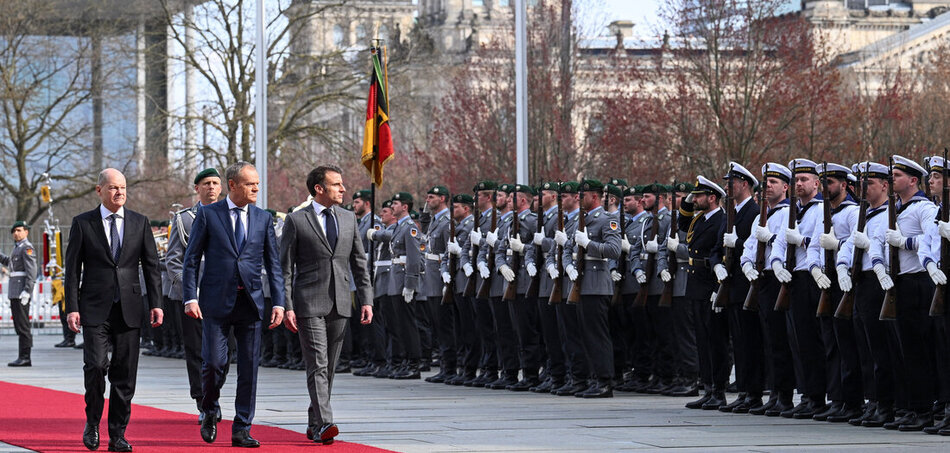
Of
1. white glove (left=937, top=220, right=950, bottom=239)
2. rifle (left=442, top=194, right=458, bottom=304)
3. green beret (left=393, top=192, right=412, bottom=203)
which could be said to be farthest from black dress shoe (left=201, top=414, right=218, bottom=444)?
green beret (left=393, top=192, right=412, bottom=203)

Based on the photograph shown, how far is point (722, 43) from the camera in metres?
34.5

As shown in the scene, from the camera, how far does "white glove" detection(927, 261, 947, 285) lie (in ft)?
39.3

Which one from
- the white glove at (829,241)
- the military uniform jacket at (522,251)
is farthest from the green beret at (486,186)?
the white glove at (829,241)

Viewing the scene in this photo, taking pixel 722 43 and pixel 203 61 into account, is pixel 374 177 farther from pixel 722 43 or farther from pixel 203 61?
pixel 203 61

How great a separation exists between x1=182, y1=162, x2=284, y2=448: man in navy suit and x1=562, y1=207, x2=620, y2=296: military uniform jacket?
15.8 ft

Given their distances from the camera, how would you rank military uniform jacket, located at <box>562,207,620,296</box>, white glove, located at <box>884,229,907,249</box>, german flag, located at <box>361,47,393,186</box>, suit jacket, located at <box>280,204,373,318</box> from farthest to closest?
german flag, located at <box>361,47,393,186</box> → military uniform jacket, located at <box>562,207,620,296</box> → white glove, located at <box>884,229,907,249</box> → suit jacket, located at <box>280,204,373,318</box>

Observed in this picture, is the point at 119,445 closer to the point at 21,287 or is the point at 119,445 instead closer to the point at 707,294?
the point at 707,294

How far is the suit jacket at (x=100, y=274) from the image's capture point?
38.2ft

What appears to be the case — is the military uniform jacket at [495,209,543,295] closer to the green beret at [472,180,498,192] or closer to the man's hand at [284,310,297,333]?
the green beret at [472,180,498,192]

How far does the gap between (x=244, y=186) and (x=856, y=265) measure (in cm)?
464

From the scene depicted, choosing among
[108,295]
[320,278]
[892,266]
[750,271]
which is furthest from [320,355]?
[892,266]

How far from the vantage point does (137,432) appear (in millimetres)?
12672

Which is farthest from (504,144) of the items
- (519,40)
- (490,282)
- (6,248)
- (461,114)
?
(490,282)

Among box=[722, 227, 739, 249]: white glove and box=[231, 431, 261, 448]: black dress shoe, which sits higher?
box=[722, 227, 739, 249]: white glove
